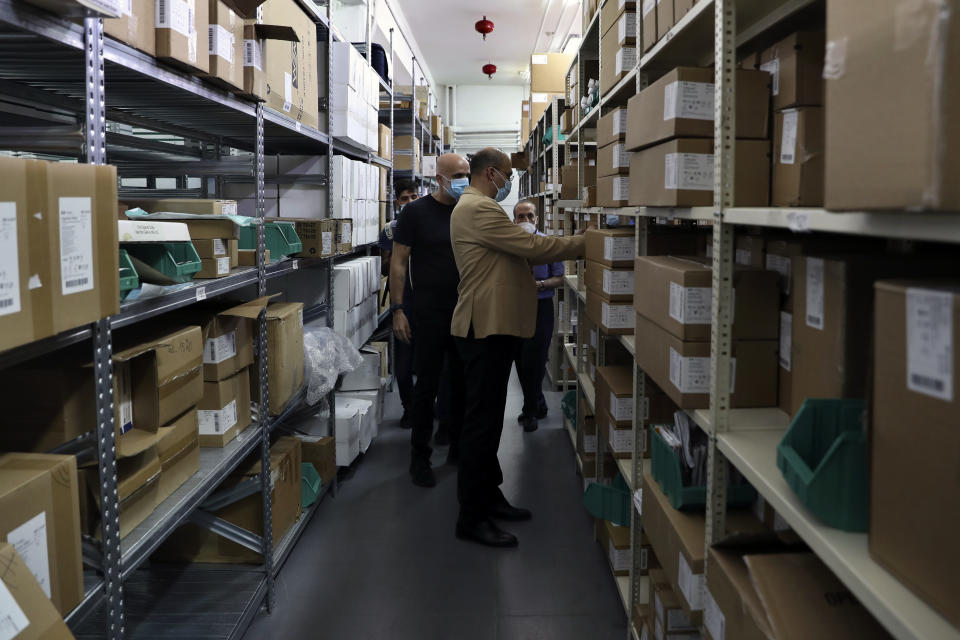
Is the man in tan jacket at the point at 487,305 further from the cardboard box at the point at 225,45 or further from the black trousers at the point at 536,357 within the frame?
the black trousers at the point at 536,357

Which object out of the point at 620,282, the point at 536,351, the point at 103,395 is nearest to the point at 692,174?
the point at 620,282

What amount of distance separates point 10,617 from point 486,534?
2216 millimetres

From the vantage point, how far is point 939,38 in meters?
0.69

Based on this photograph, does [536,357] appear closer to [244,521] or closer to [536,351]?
[536,351]

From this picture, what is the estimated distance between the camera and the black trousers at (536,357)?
437 cm

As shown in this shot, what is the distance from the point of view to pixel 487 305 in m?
2.78

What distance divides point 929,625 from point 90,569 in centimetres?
139

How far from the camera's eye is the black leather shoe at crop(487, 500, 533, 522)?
10.4 feet

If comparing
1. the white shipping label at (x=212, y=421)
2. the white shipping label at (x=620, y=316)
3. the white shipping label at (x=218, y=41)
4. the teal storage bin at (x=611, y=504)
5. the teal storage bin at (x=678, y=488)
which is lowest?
the teal storage bin at (x=611, y=504)

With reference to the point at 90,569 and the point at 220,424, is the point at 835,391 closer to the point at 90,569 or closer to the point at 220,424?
the point at 90,569

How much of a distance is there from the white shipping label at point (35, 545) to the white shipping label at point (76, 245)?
37cm

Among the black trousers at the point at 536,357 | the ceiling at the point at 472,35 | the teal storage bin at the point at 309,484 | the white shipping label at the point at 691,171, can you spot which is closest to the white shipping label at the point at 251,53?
the white shipping label at the point at 691,171

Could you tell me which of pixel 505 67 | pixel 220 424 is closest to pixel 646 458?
pixel 220 424

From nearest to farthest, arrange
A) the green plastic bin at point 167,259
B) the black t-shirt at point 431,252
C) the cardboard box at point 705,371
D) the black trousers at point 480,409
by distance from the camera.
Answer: the cardboard box at point 705,371 → the green plastic bin at point 167,259 → the black trousers at point 480,409 → the black t-shirt at point 431,252
